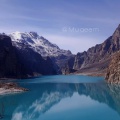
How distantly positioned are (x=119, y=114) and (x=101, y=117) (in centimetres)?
621

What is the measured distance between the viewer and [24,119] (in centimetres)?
6153

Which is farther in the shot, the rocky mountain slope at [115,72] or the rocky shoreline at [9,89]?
the rocky mountain slope at [115,72]

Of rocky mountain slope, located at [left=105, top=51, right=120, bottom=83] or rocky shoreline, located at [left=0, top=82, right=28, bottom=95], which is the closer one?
rocky shoreline, located at [left=0, top=82, right=28, bottom=95]

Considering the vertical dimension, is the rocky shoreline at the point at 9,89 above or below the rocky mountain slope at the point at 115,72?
below

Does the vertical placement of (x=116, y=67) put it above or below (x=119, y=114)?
above

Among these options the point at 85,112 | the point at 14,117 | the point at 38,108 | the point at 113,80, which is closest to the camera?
the point at 14,117

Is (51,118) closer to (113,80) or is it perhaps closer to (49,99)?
(49,99)

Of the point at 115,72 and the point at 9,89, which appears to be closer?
the point at 9,89

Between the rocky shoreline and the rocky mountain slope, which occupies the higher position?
the rocky mountain slope

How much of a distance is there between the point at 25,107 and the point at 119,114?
28673 millimetres

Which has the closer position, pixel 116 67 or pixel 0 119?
pixel 0 119

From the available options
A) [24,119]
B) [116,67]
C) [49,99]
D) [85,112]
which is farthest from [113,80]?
[24,119]

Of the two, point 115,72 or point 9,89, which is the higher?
point 115,72

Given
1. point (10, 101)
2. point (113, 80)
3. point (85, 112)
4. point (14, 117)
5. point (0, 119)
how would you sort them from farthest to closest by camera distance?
point (113, 80), point (10, 101), point (85, 112), point (14, 117), point (0, 119)
